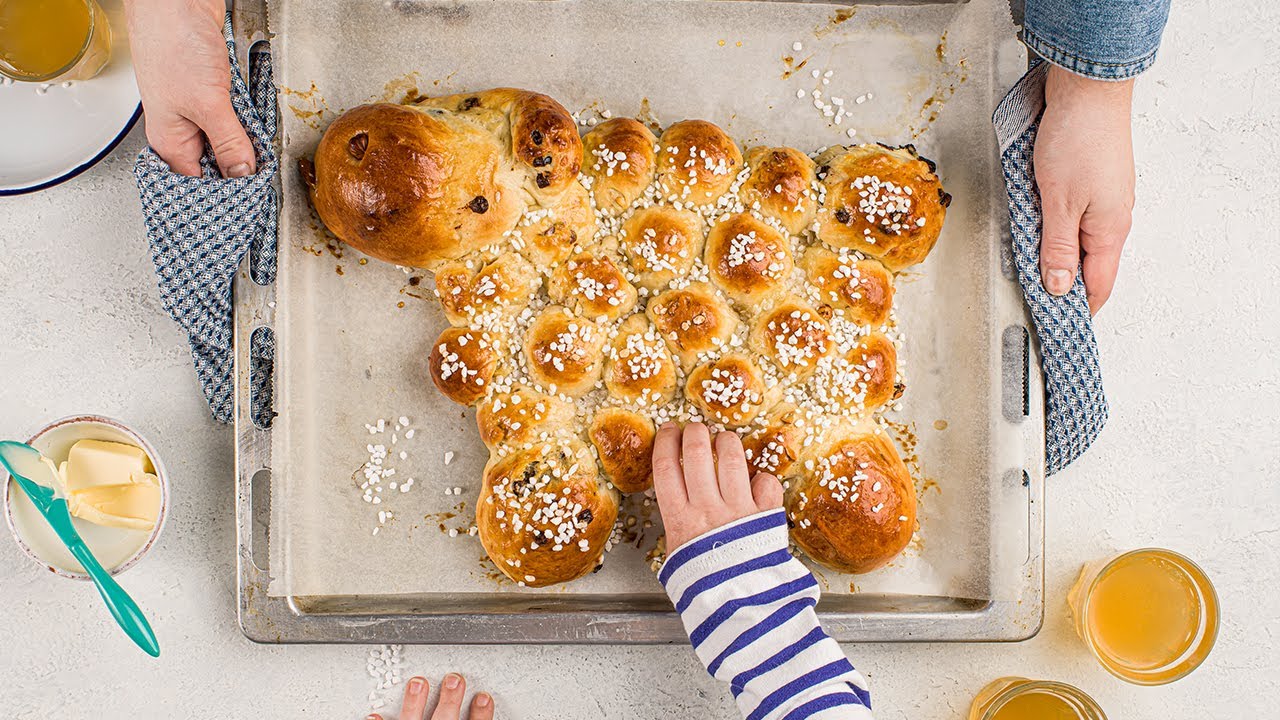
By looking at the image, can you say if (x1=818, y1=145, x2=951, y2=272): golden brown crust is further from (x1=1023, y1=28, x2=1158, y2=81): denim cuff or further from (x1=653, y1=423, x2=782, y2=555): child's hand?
(x1=653, y1=423, x2=782, y2=555): child's hand

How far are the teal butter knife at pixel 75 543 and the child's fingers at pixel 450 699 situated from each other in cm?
61

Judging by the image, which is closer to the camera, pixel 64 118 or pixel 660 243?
pixel 660 243

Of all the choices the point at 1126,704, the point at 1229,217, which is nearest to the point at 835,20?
the point at 1229,217

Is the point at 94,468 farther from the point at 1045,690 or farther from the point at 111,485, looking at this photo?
the point at 1045,690

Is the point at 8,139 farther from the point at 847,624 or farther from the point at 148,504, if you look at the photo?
the point at 847,624

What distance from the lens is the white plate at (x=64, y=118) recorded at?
76.7 inches

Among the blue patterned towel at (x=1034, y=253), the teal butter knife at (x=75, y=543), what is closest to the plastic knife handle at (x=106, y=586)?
the teal butter knife at (x=75, y=543)

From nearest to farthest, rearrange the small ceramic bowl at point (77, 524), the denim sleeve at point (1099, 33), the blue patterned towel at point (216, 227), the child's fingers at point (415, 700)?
the denim sleeve at point (1099, 33), the blue patterned towel at point (216, 227), the small ceramic bowl at point (77, 524), the child's fingers at point (415, 700)

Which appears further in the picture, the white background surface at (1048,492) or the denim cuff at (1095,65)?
the white background surface at (1048,492)

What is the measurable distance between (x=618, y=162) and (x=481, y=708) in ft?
4.18

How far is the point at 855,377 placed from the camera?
181 centimetres

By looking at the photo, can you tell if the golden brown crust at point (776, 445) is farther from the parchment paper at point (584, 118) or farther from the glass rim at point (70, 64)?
the glass rim at point (70, 64)

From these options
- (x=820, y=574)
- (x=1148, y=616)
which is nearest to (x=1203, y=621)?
(x=1148, y=616)

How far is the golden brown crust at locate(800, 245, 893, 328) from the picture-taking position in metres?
1.82
